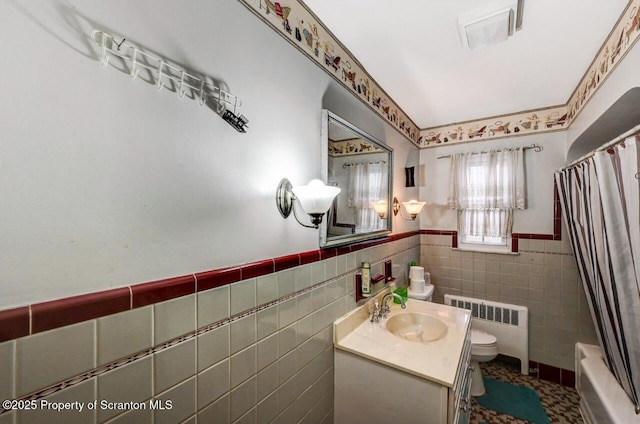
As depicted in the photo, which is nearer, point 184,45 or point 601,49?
point 184,45

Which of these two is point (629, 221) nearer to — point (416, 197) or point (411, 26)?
point (411, 26)

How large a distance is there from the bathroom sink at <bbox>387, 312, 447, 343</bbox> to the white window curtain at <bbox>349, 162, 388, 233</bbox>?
62 cm

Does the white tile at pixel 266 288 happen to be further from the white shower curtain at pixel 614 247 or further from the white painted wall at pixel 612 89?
the white painted wall at pixel 612 89

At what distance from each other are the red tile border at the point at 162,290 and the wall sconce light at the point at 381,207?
4.33 ft

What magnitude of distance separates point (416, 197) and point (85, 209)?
265cm

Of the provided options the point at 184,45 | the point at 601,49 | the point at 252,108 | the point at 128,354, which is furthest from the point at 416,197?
the point at 128,354

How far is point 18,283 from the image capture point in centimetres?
47

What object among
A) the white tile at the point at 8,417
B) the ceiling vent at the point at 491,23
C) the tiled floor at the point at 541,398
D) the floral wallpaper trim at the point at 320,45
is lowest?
the tiled floor at the point at 541,398

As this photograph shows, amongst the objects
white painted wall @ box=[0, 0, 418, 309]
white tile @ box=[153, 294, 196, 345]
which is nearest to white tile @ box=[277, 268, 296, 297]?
white painted wall @ box=[0, 0, 418, 309]

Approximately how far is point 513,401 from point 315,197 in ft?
7.70

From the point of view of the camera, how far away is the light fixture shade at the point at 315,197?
997 mm

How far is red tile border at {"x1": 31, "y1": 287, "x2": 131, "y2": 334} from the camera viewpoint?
18.8 inches

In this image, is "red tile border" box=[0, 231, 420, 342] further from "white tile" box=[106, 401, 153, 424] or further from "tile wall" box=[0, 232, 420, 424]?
"white tile" box=[106, 401, 153, 424]

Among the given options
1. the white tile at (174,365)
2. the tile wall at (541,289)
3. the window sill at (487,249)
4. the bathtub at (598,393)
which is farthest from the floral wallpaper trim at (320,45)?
the bathtub at (598,393)
